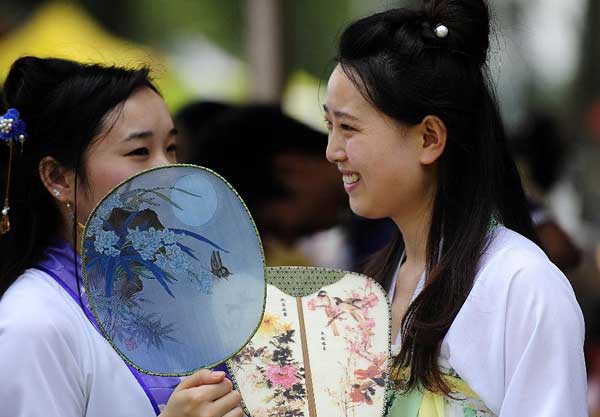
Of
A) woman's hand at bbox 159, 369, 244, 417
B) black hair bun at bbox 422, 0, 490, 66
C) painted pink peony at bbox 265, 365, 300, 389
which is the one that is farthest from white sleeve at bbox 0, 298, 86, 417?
black hair bun at bbox 422, 0, 490, 66

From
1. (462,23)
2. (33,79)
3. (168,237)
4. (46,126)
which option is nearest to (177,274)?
(168,237)

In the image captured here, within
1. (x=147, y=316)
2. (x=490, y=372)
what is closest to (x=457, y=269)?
(x=490, y=372)

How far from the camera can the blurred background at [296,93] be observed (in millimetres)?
4191

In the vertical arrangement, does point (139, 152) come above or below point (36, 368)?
above

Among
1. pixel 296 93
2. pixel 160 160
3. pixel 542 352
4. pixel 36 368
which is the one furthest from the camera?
pixel 296 93

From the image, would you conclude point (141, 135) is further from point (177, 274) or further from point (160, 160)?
point (177, 274)

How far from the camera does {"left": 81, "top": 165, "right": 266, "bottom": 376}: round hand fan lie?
198cm

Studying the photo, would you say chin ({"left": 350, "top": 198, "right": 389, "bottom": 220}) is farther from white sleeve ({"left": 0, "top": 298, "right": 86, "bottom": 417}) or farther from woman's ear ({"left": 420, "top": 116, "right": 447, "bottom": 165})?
white sleeve ({"left": 0, "top": 298, "right": 86, "bottom": 417})

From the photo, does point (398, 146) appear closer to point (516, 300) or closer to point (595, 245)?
point (516, 300)

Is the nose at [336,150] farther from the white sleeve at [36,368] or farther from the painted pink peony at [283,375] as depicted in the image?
the white sleeve at [36,368]

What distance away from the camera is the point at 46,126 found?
229 centimetres

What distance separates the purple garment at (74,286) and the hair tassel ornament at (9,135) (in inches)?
4.4

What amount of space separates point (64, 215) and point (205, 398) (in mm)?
616

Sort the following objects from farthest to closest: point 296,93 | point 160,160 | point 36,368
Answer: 1. point 296,93
2. point 160,160
3. point 36,368
